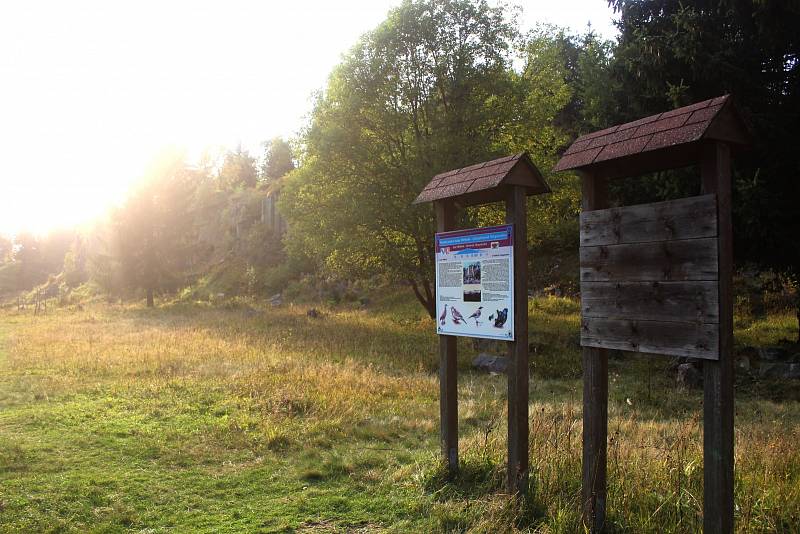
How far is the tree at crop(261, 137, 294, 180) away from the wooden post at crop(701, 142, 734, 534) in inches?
2658

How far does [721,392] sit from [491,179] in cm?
257

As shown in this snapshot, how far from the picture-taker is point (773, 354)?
1272 cm

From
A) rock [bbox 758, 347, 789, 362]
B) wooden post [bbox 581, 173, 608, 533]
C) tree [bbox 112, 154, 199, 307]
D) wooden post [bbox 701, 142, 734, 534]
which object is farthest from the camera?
tree [bbox 112, 154, 199, 307]

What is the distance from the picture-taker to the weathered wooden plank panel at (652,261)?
148 inches

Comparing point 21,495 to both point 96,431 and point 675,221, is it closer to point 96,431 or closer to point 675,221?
point 96,431

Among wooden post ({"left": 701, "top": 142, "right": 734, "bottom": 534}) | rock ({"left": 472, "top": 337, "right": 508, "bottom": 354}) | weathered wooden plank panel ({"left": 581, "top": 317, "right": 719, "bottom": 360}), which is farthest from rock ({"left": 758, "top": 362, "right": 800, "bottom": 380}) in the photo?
wooden post ({"left": 701, "top": 142, "right": 734, "bottom": 534})

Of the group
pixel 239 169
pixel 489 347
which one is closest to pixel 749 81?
pixel 489 347

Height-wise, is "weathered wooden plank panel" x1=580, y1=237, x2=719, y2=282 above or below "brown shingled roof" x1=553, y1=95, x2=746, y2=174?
below

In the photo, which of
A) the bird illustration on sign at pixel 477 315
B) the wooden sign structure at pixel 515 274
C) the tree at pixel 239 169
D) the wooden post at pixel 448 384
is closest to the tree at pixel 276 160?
the tree at pixel 239 169

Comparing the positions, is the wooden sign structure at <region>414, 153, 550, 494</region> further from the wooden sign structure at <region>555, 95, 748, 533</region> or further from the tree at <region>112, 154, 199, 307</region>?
the tree at <region>112, 154, 199, 307</region>

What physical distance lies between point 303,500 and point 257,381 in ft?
17.3

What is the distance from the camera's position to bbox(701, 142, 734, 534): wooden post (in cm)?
368

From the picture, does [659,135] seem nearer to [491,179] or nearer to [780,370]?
[491,179]

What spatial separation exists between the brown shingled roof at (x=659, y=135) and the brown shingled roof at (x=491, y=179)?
663 millimetres
